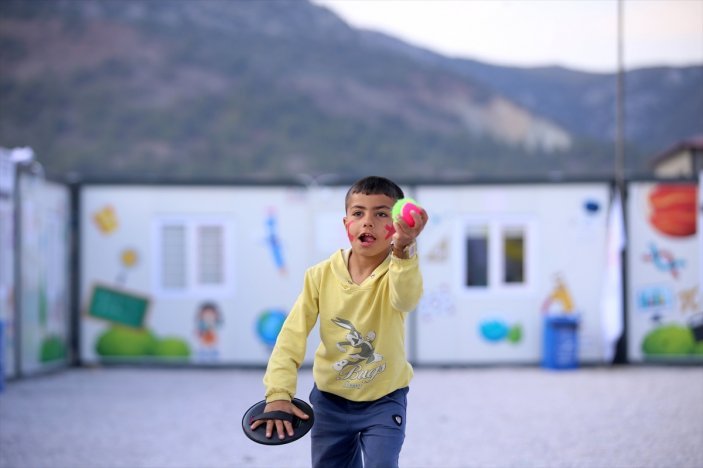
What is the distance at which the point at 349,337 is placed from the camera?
3.76 meters

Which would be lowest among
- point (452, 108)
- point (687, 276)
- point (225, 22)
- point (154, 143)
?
point (687, 276)

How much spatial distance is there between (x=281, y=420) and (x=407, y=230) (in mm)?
944

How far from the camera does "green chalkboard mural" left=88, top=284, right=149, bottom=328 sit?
13734mm

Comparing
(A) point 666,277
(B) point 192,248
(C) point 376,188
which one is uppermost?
(C) point 376,188

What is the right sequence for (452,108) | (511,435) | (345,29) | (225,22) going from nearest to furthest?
1. (511,435)
2. (452,108)
3. (225,22)
4. (345,29)

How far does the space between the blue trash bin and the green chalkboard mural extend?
6.29m

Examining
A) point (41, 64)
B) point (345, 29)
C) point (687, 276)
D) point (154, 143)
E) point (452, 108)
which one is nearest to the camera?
point (687, 276)

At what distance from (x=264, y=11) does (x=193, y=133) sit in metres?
23.8

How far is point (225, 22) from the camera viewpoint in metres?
70.8

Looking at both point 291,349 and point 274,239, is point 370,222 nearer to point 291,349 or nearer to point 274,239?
point 291,349

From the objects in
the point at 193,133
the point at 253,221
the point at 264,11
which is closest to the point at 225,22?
the point at 264,11

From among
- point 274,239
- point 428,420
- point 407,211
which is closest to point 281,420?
point 407,211

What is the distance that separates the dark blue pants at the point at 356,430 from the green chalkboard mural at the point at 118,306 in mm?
10308

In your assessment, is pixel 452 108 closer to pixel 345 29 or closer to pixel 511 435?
pixel 345 29
